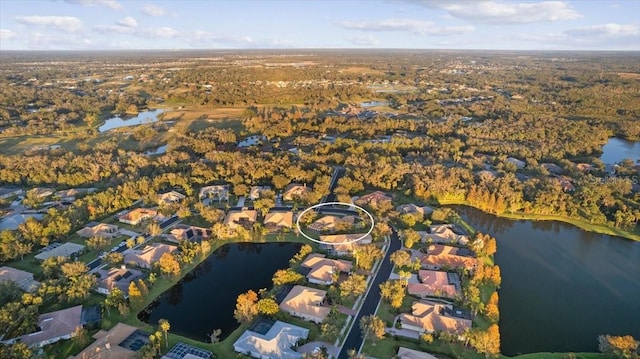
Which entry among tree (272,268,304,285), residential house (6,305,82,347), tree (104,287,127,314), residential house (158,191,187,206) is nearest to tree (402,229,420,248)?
tree (272,268,304,285)

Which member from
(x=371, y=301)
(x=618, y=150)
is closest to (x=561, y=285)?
(x=371, y=301)

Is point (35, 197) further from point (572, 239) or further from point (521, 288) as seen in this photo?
point (572, 239)

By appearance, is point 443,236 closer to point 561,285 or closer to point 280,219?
point 561,285

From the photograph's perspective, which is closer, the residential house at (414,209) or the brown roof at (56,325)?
the brown roof at (56,325)

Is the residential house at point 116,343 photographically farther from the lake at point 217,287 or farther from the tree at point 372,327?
the tree at point 372,327

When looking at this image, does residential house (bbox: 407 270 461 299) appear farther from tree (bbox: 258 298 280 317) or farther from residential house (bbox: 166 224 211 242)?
residential house (bbox: 166 224 211 242)

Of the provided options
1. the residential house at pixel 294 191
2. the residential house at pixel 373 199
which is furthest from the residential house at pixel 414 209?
the residential house at pixel 294 191
